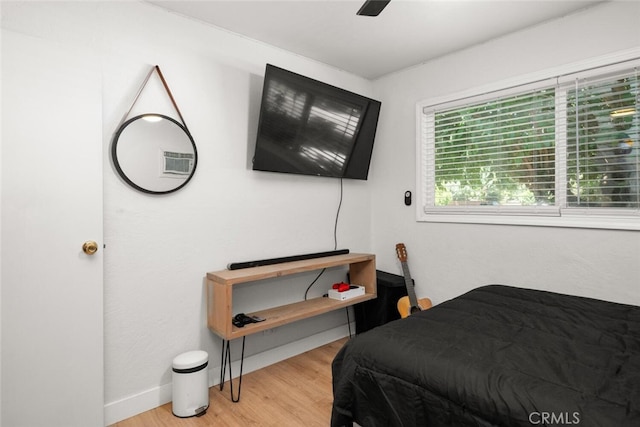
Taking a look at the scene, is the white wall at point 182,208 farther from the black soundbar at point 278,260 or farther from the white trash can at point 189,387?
the white trash can at point 189,387

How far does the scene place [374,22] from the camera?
2.33 m

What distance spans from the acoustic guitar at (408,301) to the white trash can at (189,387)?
160cm

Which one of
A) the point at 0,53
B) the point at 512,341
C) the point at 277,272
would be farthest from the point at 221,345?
the point at 0,53

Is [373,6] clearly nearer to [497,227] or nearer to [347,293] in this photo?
[497,227]

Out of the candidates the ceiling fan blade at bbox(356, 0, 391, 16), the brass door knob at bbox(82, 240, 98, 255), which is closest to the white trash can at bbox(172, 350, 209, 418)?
the brass door knob at bbox(82, 240, 98, 255)

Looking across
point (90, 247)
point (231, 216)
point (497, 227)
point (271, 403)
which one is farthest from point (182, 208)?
point (497, 227)

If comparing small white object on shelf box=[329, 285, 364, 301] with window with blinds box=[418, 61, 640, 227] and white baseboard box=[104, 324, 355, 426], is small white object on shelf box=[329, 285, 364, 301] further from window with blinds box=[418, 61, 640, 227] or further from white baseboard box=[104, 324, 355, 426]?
window with blinds box=[418, 61, 640, 227]

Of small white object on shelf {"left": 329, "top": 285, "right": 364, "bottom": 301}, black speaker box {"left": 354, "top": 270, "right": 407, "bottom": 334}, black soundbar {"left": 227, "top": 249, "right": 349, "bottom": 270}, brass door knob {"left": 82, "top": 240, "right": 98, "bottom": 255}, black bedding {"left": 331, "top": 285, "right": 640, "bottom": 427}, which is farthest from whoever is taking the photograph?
black speaker box {"left": 354, "top": 270, "right": 407, "bottom": 334}

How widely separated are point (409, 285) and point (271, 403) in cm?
143

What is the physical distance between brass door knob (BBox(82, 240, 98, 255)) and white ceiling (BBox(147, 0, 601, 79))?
145 cm

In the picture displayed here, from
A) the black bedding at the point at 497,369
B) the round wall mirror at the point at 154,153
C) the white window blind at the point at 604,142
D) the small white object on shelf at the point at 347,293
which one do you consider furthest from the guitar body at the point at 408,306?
the round wall mirror at the point at 154,153

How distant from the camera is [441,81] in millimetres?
2930

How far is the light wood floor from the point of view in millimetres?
1957

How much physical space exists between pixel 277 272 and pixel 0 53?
1771 mm
